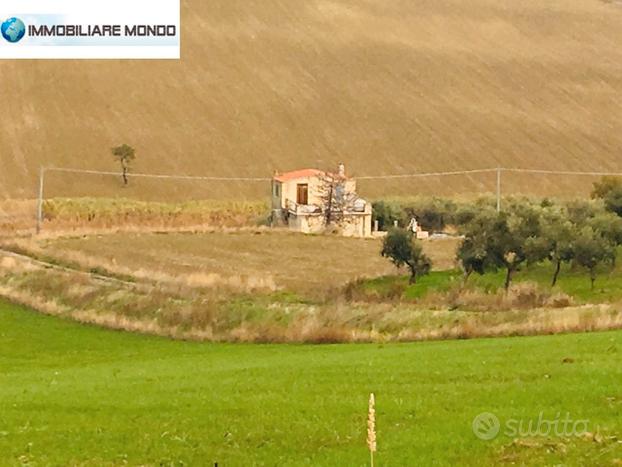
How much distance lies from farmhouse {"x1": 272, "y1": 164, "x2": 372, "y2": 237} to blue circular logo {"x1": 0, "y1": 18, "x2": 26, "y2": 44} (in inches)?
836

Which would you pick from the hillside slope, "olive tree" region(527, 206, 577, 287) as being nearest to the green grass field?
"olive tree" region(527, 206, 577, 287)

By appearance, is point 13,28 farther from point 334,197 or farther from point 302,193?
point 334,197

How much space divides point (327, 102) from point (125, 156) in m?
22.6

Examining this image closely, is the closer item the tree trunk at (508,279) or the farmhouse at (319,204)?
the tree trunk at (508,279)

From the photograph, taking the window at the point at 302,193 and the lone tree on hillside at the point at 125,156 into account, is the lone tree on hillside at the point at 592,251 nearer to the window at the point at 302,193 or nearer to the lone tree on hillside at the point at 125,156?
the window at the point at 302,193

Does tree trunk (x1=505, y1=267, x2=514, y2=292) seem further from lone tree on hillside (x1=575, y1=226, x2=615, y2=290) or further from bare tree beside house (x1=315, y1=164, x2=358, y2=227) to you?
bare tree beside house (x1=315, y1=164, x2=358, y2=227)

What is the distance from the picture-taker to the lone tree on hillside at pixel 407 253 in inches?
1817

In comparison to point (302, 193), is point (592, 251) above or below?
below

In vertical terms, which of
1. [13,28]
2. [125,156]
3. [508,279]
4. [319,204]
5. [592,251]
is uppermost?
[13,28]

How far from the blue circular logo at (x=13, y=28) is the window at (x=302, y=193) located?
2268cm

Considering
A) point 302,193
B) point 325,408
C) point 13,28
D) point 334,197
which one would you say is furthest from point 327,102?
point 325,408

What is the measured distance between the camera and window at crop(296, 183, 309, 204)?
77312 mm

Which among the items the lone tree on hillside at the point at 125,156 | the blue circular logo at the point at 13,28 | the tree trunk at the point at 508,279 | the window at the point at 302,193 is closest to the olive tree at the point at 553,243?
the tree trunk at the point at 508,279

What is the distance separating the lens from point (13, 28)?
8294cm
